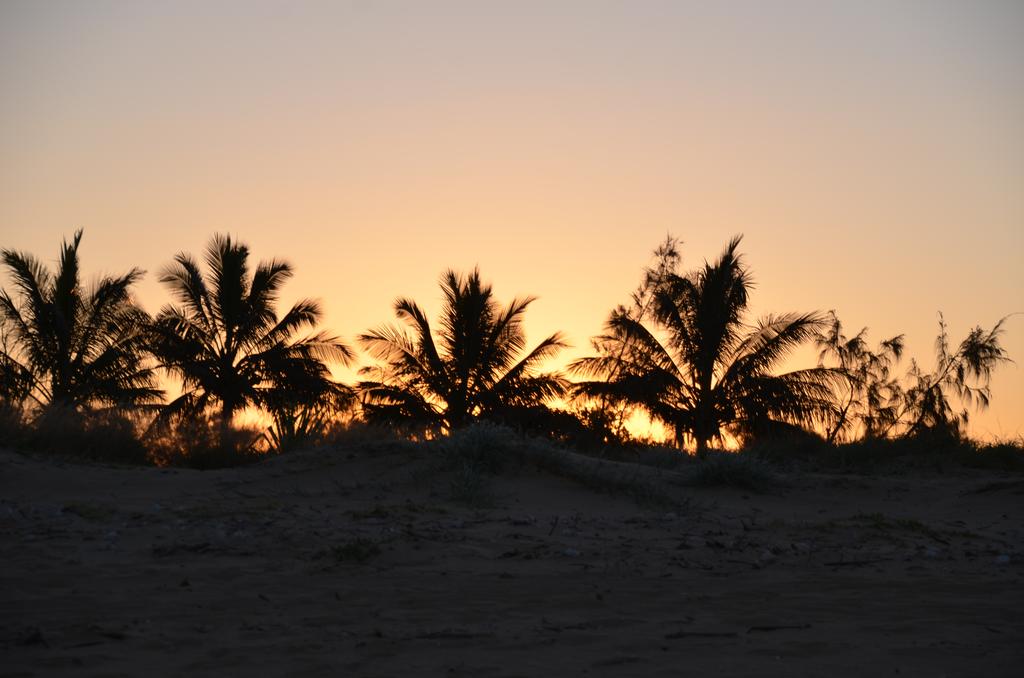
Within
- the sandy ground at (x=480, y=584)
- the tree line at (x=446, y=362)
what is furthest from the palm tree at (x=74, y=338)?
the sandy ground at (x=480, y=584)

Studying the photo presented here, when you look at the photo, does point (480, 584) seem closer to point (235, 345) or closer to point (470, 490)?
point (470, 490)

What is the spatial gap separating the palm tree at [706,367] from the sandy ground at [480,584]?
1355cm

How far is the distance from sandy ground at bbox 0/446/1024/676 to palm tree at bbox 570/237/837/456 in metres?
13.6

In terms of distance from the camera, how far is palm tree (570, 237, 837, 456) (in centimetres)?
2330

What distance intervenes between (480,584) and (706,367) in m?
18.5

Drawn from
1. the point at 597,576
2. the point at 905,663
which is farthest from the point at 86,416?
the point at 905,663

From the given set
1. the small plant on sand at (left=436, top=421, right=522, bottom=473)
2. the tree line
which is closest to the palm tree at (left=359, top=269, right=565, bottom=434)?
the tree line

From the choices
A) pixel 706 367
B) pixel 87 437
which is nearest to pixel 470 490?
pixel 87 437

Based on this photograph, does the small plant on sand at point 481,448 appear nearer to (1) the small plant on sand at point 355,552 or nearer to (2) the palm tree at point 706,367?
(1) the small plant on sand at point 355,552

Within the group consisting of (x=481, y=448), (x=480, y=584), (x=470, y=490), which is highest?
(x=481, y=448)

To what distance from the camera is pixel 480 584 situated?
228 inches

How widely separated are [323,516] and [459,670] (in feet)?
12.3

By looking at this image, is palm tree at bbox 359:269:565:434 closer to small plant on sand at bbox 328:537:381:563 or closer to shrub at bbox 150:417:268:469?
shrub at bbox 150:417:268:469

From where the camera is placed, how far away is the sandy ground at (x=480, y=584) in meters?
4.29
